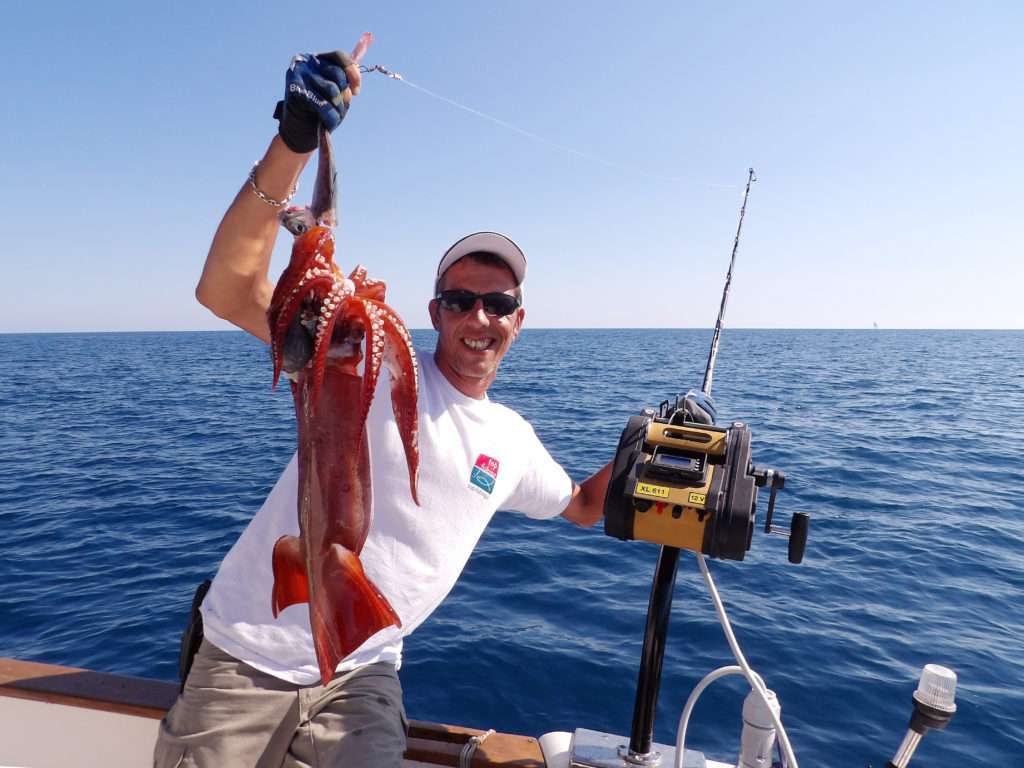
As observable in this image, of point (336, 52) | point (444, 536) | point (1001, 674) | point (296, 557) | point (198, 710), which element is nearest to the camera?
point (336, 52)

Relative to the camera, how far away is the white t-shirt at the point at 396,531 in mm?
2611

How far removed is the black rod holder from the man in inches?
33.5

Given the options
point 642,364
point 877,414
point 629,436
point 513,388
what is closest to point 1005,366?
point 642,364

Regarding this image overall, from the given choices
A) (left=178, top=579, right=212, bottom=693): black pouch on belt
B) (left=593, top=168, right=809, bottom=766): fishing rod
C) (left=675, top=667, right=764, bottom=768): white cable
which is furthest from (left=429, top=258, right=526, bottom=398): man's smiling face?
(left=675, top=667, right=764, bottom=768): white cable

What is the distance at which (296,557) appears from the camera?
2129 millimetres

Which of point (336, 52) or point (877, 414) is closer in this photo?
point (336, 52)

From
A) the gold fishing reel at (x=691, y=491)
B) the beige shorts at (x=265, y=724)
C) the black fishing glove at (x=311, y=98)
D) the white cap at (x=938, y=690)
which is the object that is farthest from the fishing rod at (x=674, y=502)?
the black fishing glove at (x=311, y=98)

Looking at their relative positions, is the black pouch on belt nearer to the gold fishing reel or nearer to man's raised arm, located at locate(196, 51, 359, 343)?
man's raised arm, located at locate(196, 51, 359, 343)

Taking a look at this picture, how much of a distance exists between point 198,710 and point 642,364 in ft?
140

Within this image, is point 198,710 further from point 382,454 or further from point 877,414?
point 877,414

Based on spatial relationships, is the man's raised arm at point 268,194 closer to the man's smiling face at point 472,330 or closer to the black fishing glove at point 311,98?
the black fishing glove at point 311,98

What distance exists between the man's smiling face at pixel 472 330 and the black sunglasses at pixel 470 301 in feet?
0.06

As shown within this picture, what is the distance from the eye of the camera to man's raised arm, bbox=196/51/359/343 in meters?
1.91

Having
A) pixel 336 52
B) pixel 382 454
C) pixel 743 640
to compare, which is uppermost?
pixel 336 52
